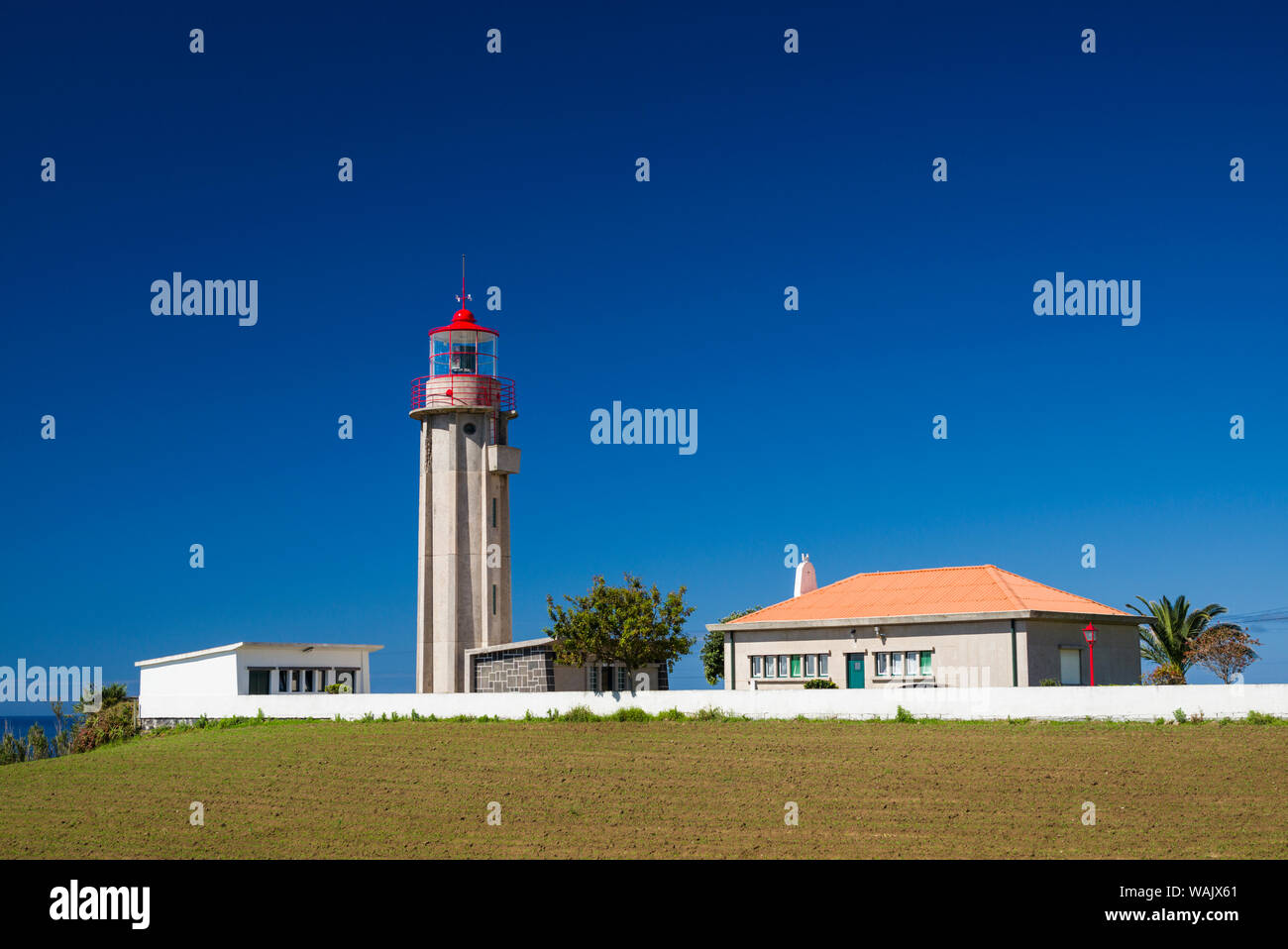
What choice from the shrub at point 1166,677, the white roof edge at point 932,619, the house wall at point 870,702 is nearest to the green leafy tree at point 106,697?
the house wall at point 870,702

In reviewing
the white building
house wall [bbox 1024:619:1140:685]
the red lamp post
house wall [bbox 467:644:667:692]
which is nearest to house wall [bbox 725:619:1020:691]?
house wall [bbox 1024:619:1140:685]

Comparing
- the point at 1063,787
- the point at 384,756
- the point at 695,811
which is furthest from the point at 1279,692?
the point at 384,756

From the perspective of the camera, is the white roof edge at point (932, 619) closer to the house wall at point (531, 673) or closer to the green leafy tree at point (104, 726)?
the house wall at point (531, 673)

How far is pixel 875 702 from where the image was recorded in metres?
33.0

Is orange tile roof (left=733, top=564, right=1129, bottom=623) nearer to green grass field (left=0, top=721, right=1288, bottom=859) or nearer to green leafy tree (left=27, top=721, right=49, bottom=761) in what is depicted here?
green grass field (left=0, top=721, right=1288, bottom=859)

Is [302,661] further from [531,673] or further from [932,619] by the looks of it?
[932,619]

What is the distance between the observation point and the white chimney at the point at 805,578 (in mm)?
47344

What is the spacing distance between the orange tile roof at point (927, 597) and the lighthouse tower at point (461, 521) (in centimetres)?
1150

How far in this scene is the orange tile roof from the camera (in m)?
37.8

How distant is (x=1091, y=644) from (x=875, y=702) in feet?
22.2

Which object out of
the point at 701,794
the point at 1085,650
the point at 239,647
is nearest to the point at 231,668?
the point at 239,647

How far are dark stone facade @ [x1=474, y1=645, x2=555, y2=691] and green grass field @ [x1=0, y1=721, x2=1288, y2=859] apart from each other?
315 inches

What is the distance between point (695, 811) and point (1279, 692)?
52.4 feet
